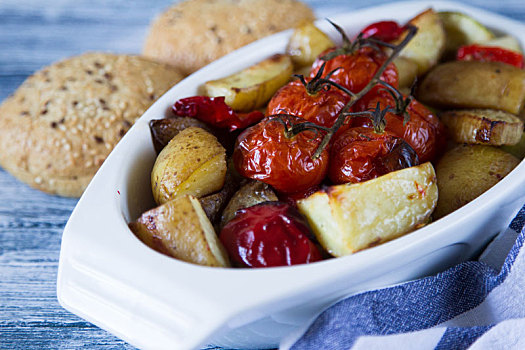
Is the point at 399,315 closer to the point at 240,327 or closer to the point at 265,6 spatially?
the point at 240,327

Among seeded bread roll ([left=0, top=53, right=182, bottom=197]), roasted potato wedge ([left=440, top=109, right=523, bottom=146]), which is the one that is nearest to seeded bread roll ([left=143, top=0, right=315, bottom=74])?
seeded bread roll ([left=0, top=53, right=182, bottom=197])

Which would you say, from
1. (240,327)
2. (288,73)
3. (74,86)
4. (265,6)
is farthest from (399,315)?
(265,6)

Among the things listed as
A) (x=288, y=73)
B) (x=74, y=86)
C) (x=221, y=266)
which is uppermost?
(x=288, y=73)

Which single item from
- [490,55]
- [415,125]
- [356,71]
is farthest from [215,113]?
[490,55]

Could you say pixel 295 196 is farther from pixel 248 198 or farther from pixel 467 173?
pixel 467 173

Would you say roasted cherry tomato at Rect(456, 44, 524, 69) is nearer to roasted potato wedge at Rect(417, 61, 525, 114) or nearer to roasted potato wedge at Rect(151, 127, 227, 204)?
roasted potato wedge at Rect(417, 61, 525, 114)
